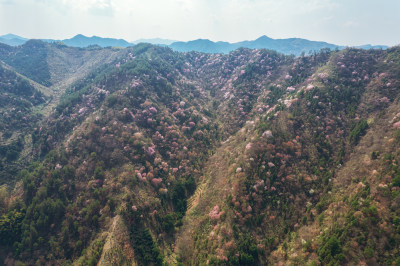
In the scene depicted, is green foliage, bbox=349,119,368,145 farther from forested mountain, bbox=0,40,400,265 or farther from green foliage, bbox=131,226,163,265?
green foliage, bbox=131,226,163,265

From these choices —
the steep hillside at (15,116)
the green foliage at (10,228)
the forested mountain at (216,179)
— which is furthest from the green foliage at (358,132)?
the steep hillside at (15,116)

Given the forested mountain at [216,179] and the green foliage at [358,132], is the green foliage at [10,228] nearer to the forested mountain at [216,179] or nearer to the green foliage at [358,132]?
the forested mountain at [216,179]

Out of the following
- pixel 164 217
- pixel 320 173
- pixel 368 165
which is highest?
pixel 368 165

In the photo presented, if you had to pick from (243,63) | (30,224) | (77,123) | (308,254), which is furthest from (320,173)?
(243,63)

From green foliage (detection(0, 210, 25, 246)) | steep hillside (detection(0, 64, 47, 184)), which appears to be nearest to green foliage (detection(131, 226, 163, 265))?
green foliage (detection(0, 210, 25, 246))

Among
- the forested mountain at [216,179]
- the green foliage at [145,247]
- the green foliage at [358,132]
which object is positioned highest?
the green foliage at [358,132]

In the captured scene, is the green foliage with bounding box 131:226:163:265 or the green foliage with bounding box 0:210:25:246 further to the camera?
the green foliage with bounding box 0:210:25:246

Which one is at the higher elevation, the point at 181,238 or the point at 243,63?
the point at 243,63

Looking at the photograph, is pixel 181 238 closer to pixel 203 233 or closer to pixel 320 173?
pixel 203 233
